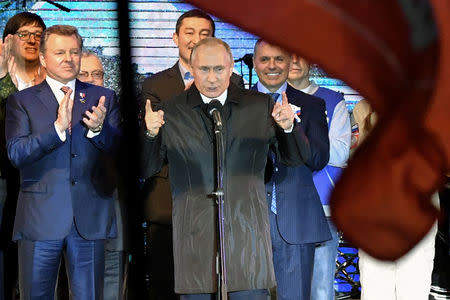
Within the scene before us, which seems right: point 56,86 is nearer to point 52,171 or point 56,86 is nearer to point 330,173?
point 52,171

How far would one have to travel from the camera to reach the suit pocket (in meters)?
4.01

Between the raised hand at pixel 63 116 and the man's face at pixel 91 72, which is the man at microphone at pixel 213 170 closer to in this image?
the raised hand at pixel 63 116

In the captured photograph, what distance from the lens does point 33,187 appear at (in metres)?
4.02

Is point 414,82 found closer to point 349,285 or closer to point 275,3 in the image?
point 275,3

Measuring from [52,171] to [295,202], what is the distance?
116 cm

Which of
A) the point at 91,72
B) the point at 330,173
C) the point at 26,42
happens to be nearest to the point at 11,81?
the point at 26,42

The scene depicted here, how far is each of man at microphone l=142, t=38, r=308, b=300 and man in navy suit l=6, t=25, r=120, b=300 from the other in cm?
42

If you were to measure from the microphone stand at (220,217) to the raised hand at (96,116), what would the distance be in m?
0.65

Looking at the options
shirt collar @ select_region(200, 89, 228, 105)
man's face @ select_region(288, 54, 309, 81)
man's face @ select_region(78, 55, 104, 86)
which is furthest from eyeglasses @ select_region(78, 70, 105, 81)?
shirt collar @ select_region(200, 89, 228, 105)

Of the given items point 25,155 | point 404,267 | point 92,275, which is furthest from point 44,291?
point 404,267

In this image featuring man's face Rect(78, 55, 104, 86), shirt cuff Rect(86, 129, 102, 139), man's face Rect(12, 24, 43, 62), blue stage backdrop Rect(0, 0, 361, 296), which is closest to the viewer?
shirt cuff Rect(86, 129, 102, 139)

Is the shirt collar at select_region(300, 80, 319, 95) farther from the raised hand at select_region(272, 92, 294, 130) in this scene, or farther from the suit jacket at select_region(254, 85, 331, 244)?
the raised hand at select_region(272, 92, 294, 130)

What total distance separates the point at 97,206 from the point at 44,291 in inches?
18.1

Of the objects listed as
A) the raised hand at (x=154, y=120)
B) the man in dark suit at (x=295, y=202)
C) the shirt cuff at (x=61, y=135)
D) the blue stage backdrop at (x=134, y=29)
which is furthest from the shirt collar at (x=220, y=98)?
the blue stage backdrop at (x=134, y=29)
